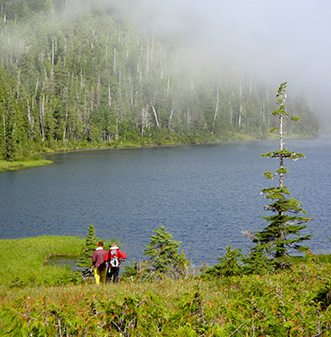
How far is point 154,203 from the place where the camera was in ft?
168

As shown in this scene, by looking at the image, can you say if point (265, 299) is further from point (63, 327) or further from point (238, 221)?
point (238, 221)

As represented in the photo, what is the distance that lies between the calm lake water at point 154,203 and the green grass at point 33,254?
13.0 ft

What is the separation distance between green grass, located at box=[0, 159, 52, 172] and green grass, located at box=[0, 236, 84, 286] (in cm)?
5641

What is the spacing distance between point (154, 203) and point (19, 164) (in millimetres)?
52766

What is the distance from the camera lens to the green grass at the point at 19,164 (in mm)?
85250

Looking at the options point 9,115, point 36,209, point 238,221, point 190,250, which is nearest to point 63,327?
point 190,250

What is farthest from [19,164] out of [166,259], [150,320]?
[150,320]

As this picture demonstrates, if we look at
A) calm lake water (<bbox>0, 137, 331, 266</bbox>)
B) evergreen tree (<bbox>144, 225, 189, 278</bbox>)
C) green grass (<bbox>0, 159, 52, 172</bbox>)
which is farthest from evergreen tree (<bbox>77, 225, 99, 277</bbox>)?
green grass (<bbox>0, 159, 52, 172</bbox>)

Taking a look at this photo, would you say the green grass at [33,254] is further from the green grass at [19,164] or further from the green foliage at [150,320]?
the green grass at [19,164]

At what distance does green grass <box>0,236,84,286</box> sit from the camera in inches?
977

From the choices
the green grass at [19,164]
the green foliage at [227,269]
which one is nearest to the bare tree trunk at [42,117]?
the green grass at [19,164]

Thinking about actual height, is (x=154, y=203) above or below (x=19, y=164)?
below

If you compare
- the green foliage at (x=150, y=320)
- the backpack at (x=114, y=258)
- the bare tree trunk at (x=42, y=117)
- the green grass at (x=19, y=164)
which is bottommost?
the green grass at (x=19, y=164)

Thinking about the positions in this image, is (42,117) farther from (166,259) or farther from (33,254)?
(166,259)
